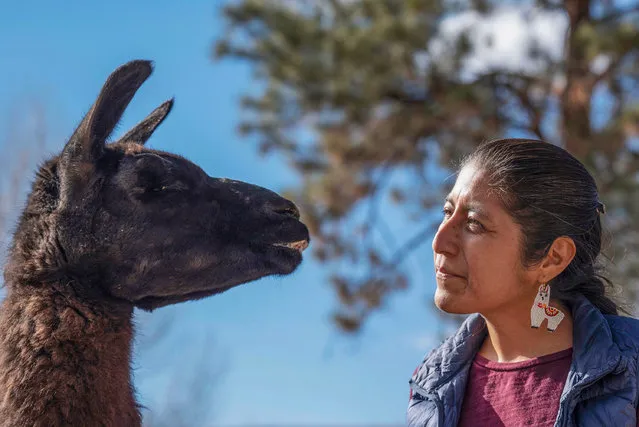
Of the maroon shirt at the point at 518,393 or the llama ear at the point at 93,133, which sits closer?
the maroon shirt at the point at 518,393

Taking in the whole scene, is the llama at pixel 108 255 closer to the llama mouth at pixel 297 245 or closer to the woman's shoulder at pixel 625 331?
the llama mouth at pixel 297 245

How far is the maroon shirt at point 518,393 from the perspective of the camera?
8.51ft

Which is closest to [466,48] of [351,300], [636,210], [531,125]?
[531,125]

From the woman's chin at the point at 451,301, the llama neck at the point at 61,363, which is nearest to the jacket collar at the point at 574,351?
the woman's chin at the point at 451,301

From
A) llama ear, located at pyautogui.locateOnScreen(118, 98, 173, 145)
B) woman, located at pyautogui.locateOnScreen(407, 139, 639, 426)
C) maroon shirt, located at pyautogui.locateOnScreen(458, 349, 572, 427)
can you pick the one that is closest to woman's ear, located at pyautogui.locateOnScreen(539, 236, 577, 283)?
woman, located at pyautogui.locateOnScreen(407, 139, 639, 426)

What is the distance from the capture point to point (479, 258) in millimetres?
2658

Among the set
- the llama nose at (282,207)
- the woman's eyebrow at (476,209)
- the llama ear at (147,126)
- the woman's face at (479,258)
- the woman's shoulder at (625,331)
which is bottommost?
the woman's shoulder at (625,331)

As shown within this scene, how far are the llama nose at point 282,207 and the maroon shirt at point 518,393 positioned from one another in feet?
2.81

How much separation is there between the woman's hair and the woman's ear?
2 centimetres

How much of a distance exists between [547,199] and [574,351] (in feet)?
1.54

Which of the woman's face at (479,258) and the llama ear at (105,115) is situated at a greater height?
the llama ear at (105,115)

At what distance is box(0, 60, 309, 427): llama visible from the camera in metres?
2.68

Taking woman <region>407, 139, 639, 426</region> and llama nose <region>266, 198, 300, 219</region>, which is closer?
woman <region>407, 139, 639, 426</region>

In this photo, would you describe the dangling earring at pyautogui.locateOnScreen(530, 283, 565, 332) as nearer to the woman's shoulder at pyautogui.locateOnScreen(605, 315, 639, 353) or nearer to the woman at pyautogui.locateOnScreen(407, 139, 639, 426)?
the woman at pyautogui.locateOnScreen(407, 139, 639, 426)
